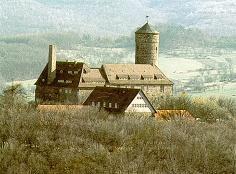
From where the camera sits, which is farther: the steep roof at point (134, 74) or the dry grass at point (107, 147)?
the steep roof at point (134, 74)

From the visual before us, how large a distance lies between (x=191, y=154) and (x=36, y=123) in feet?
41.8

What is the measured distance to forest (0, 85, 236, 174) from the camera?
3484cm

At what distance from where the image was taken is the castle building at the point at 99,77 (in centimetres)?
9506

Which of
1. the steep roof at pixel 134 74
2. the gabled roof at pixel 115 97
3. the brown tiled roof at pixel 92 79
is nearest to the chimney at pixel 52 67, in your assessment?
the brown tiled roof at pixel 92 79

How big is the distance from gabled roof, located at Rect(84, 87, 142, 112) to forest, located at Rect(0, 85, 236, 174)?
25033 mm

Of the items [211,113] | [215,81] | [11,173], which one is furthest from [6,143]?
[215,81]

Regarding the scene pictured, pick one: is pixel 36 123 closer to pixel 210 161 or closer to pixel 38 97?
pixel 210 161

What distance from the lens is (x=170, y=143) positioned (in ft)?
132

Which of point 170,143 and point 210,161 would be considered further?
point 170,143

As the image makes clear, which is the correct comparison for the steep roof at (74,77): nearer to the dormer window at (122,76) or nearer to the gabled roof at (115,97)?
the dormer window at (122,76)

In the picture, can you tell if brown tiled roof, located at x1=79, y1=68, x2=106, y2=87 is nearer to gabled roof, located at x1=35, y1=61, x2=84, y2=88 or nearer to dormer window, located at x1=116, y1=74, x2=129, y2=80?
gabled roof, located at x1=35, y1=61, x2=84, y2=88

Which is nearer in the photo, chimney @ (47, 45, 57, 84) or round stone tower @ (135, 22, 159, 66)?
chimney @ (47, 45, 57, 84)

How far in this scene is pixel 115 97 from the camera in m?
77.7

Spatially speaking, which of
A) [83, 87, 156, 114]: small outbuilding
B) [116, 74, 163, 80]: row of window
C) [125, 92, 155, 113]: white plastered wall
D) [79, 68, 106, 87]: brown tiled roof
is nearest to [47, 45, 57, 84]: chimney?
[79, 68, 106, 87]: brown tiled roof
